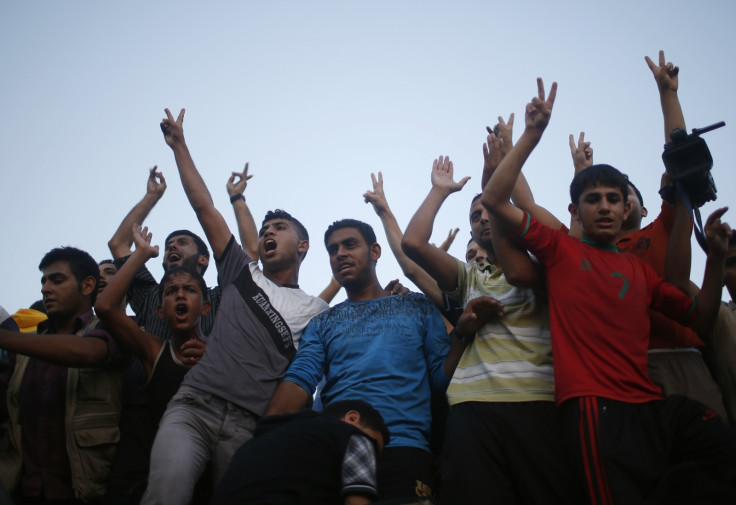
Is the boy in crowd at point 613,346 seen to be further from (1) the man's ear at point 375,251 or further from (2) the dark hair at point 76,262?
(2) the dark hair at point 76,262

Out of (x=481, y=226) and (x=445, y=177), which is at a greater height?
(x=445, y=177)

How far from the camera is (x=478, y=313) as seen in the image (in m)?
3.16

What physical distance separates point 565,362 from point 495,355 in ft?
1.51

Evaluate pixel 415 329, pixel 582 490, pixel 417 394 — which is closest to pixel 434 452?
pixel 417 394

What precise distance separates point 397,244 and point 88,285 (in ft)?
7.85

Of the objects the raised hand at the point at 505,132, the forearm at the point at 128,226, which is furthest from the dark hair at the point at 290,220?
the raised hand at the point at 505,132

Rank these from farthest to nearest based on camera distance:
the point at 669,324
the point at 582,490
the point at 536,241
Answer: the point at 669,324
the point at 536,241
the point at 582,490

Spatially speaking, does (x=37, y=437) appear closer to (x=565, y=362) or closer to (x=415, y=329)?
(x=415, y=329)

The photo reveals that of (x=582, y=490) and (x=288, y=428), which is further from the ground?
(x=288, y=428)

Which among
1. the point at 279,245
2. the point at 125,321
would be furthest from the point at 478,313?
the point at 125,321

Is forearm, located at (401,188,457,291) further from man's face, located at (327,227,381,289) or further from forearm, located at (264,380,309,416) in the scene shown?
forearm, located at (264,380,309,416)

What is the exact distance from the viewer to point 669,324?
3.16m

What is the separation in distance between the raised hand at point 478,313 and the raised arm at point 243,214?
102 inches

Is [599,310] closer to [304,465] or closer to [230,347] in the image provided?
[304,465]
